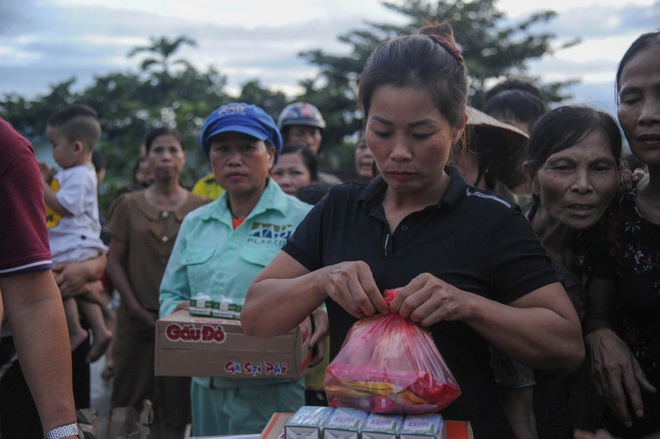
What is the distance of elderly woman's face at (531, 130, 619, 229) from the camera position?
2.13 metres

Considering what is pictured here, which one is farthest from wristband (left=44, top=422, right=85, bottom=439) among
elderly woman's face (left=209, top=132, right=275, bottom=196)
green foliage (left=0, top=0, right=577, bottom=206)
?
green foliage (left=0, top=0, right=577, bottom=206)

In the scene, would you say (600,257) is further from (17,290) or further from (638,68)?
(17,290)

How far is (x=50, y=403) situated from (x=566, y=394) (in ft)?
5.77

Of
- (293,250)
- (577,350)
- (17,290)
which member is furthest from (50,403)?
(577,350)

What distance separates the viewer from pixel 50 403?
1.86 metres

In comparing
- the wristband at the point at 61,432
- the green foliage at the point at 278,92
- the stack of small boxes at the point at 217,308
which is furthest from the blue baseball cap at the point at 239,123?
the green foliage at the point at 278,92

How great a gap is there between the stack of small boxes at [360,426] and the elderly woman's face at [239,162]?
1.80m

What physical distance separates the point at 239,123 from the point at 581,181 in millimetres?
1676

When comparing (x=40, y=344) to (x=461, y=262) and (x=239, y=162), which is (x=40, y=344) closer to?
(x=461, y=262)

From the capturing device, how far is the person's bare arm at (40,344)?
186cm

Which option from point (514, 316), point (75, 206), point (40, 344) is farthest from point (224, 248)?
point (75, 206)

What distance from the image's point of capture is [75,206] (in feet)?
14.8

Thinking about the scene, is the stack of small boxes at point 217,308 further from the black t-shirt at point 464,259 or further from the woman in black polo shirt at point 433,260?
the black t-shirt at point 464,259

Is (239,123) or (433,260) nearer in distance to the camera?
(433,260)
